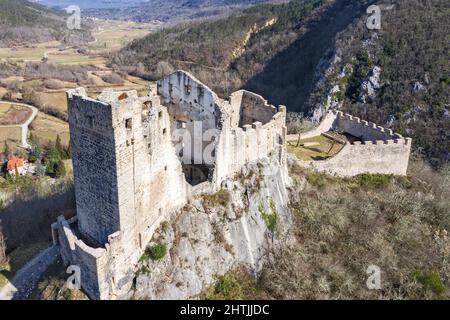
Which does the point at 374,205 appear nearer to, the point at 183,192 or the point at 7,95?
the point at 183,192

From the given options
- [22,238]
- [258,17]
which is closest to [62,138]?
[22,238]

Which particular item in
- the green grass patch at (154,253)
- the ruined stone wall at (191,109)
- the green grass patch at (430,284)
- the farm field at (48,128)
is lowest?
the farm field at (48,128)

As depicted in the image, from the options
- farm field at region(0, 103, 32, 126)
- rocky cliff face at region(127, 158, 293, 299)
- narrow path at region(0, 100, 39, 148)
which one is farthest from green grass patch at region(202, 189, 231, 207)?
farm field at region(0, 103, 32, 126)

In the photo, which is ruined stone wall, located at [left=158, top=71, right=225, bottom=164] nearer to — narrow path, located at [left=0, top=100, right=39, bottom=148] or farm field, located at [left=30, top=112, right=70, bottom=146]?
farm field, located at [left=30, top=112, right=70, bottom=146]

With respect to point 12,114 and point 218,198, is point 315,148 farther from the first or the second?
point 12,114

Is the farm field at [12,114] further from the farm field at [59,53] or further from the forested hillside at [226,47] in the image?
the farm field at [59,53]

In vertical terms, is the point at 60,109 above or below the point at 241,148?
below
